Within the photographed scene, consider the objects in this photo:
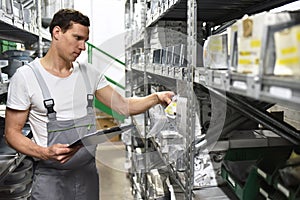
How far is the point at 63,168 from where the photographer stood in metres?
1.95

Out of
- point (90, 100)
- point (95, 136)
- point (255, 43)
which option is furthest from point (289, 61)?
point (90, 100)

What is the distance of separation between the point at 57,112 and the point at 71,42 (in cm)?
40

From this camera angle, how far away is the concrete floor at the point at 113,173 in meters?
3.85

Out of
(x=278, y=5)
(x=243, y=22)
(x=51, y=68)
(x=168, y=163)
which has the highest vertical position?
(x=278, y=5)

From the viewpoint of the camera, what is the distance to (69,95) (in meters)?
1.99

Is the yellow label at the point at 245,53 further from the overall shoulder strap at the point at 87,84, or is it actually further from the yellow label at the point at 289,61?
the overall shoulder strap at the point at 87,84

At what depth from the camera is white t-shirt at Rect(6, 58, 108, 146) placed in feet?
6.10

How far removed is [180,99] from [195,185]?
498 mm

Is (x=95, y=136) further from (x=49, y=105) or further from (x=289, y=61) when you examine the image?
(x=289, y=61)

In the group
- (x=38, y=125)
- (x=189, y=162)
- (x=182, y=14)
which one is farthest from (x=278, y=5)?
(x=38, y=125)

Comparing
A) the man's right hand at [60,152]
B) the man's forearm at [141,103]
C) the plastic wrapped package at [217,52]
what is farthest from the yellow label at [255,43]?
the man's forearm at [141,103]

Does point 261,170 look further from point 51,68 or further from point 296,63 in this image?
point 51,68

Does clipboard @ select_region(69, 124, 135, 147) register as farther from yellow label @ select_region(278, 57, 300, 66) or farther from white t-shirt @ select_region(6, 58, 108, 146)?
yellow label @ select_region(278, 57, 300, 66)

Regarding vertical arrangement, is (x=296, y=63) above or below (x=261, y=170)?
above
